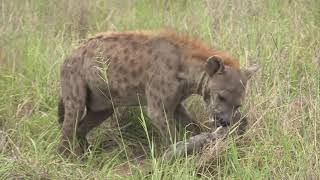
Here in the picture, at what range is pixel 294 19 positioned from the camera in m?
6.08

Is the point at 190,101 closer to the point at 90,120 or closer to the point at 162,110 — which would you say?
the point at 162,110

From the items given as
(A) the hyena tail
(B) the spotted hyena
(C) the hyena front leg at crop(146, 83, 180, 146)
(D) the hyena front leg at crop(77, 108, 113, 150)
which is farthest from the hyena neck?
(A) the hyena tail

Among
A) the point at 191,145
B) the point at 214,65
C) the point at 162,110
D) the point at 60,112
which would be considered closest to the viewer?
the point at 191,145

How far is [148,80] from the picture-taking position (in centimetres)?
500

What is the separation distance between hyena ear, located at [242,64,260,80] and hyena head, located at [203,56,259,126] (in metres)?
0.05

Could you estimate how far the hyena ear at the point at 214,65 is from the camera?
4742mm

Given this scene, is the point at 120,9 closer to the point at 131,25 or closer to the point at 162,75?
the point at 131,25

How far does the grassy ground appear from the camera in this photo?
439cm

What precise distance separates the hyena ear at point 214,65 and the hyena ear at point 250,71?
20 cm

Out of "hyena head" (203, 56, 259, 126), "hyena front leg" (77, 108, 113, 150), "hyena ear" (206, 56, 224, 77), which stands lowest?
"hyena front leg" (77, 108, 113, 150)

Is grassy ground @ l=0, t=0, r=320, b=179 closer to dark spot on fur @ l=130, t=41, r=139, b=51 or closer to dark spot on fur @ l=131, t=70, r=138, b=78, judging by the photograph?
dark spot on fur @ l=131, t=70, r=138, b=78

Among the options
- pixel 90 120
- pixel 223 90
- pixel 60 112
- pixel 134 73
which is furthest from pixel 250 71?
pixel 60 112

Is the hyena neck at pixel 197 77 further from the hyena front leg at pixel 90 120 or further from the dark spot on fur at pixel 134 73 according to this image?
the hyena front leg at pixel 90 120

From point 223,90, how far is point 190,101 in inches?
28.0
